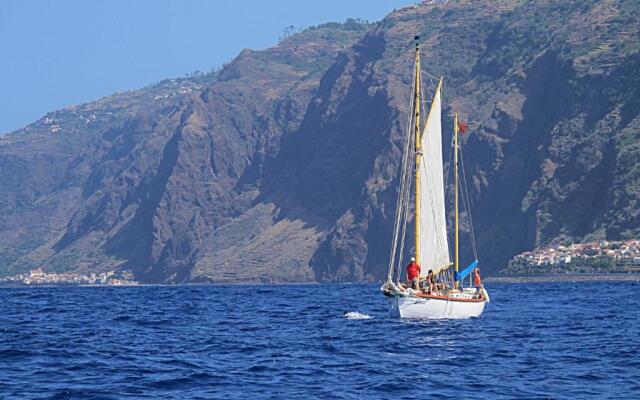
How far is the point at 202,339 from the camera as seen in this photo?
67.9 metres

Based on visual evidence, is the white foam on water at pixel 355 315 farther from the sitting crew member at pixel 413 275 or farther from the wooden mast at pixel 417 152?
the sitting crew member at pixel 413 275

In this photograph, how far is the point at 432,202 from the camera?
83812 millimetres

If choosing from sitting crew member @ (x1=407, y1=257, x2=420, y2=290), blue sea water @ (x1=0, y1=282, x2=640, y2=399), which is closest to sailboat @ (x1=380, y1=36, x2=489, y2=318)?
sitting crew member @ (x1=407, y1=257, x2=420, y2=290)

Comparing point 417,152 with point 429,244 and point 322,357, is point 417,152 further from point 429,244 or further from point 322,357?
point 322,357

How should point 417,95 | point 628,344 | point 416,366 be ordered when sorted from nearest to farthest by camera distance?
point 416,366 < point 628,344 < point 417,95

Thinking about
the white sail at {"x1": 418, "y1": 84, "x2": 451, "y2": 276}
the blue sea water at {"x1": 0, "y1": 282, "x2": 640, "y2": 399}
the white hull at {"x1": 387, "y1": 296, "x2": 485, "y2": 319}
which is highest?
the white sail at {"x1": 418, "y1": 84, "x2": 451, "y2": 276}

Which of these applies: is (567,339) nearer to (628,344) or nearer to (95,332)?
(628,344)

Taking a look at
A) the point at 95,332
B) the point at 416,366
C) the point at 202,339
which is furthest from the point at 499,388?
the point at 95,332

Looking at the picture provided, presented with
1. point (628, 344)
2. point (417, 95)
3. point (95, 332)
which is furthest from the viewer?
point (417, 95)

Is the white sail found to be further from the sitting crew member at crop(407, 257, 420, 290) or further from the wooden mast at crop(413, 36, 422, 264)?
the sitting crew member at crop(407, 257, 420, 290)

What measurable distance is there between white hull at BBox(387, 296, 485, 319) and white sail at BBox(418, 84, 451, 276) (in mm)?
2728

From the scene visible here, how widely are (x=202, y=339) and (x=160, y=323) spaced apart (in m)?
16.1

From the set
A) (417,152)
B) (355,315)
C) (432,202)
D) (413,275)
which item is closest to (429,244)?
(432,202)

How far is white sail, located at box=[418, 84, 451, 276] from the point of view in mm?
82500
